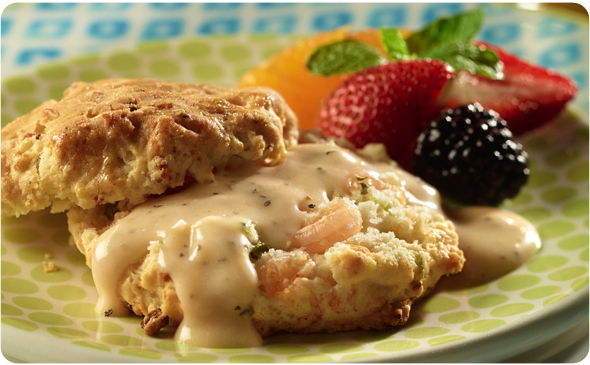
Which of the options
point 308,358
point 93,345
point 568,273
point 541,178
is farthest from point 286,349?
point 541,178

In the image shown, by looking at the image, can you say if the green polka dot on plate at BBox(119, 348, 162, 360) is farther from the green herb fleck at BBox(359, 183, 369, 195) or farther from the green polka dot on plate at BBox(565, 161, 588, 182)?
the green polka dot on plate at BBox(565, 161, 588, 182)

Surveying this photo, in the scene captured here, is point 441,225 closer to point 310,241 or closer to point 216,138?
point 310,241

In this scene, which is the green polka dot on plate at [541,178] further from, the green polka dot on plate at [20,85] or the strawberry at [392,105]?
the green polka dot on plate at [20,85]

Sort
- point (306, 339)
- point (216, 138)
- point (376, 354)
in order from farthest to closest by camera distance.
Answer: point (216, 138) < point (306, 339) < point (376, 354)

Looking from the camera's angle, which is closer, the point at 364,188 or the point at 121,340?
the point at 121,340

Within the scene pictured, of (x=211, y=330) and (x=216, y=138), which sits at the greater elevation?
(x=216, y=138)

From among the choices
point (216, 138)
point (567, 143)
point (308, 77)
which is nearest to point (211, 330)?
point (216, 138)

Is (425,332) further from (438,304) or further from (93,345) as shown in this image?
(93,345)
